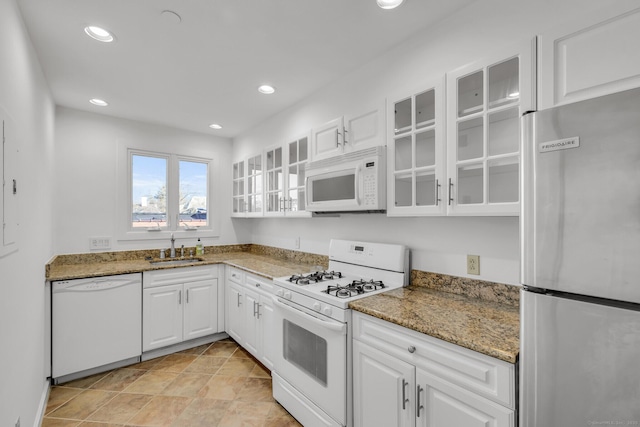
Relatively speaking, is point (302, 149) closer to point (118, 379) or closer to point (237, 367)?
point (237, 367)

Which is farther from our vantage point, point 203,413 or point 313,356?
point 203,413

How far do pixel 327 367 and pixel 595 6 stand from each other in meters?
2.18

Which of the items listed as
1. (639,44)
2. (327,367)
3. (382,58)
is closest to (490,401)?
(327,367)

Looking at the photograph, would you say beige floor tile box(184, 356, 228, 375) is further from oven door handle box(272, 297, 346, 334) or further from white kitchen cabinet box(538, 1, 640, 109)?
white kitchen cabinet box(538, 1, 640, 109)

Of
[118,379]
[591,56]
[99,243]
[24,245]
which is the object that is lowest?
[118,379]

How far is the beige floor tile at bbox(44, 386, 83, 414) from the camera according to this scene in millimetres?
2221

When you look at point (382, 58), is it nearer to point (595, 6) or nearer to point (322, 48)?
point (322, 48)

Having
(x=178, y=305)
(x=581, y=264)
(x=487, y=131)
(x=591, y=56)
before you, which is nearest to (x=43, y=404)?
(x=178, y=305)

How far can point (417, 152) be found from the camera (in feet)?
5.80

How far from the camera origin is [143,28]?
5.95 ft

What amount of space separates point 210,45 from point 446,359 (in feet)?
7.44

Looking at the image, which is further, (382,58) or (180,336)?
(180,336)

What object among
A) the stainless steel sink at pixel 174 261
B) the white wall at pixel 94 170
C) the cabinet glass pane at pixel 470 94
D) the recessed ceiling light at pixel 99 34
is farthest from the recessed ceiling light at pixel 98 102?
the cabinet glass pane at pixel 470 94

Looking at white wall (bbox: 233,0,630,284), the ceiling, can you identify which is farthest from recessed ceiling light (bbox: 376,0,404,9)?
white wall (bbox: 233,0,630,284)
